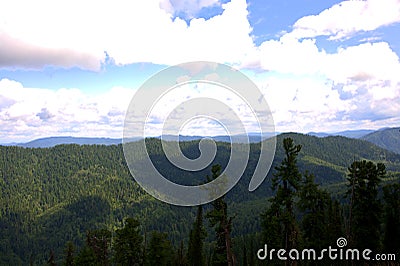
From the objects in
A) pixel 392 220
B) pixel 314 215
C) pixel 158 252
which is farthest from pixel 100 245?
pixel 392 220

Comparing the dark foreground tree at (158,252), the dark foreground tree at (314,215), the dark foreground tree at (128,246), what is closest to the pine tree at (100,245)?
the dark foreground tree at (128,246)

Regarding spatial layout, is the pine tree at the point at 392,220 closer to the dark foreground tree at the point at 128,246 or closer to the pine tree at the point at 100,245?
the dark foreground tree at the point at 128,246

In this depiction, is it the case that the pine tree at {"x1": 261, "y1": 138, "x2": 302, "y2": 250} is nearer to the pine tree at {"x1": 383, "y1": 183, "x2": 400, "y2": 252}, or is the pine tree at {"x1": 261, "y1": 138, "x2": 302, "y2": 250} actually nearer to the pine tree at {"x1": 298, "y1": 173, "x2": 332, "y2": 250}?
the pine tree at {"x1": 298, "y1": 173, "x2": 332, "y2": 250}

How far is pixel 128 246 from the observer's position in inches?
1934

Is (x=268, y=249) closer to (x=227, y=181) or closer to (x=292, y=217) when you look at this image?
(x=292, y=217)

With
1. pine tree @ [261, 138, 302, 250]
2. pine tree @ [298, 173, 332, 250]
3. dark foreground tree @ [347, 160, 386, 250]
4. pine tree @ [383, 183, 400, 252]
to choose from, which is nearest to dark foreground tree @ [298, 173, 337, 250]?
pine tree @ [298, 173, 332, 250]

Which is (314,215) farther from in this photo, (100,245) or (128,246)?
(100,245)

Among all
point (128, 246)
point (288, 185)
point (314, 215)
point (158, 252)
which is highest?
point (288, 185)

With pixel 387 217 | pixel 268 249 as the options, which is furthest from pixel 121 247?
pixel 387 217

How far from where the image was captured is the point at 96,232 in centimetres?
5197

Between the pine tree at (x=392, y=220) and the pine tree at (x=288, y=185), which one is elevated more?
the pine tree at (x=288, y=185)

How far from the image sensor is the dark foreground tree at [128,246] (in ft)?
159

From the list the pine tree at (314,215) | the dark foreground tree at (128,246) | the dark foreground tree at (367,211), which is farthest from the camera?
the dark foreground tree at (128,246)

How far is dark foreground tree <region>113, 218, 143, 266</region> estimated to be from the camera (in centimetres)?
4853
